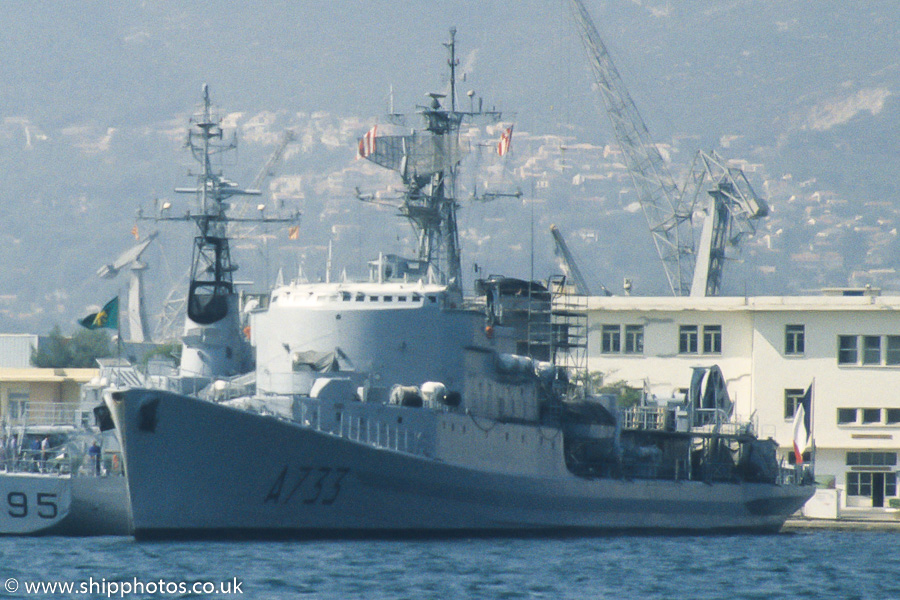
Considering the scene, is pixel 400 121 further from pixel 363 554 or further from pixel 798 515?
pixel 798 515

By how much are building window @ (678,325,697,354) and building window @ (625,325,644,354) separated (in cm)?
163

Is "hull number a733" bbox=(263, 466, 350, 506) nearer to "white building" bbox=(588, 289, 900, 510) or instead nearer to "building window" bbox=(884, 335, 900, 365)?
"white building" bbox=(588, 289, 900, 510)

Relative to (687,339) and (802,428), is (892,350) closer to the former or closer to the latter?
(687,339)

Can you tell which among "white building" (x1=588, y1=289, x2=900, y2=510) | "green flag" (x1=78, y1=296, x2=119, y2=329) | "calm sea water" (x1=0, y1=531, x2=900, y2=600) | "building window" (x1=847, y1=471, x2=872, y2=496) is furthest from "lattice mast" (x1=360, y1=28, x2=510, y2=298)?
"building window" (x1=847, y1=471, x2=872, y2=496)

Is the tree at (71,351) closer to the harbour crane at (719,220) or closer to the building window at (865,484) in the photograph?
the harbour crane at (719,220)

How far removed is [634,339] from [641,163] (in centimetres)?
3949

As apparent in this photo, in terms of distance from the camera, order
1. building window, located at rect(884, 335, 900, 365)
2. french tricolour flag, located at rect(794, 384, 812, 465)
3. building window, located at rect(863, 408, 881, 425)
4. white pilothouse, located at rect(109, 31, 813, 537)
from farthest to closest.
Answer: building window, located at rect(863, 408, 881, 425) < building window, located at rect(884, 335, 900, 365) < french tricolour flag, located at rect(794, 384, 812, 465) < white pilothouse, located at rect(109, 31, 813, 537)


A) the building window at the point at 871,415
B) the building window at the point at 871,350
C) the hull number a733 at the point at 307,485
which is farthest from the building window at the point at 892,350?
the hull number a733 at the point at 307,485

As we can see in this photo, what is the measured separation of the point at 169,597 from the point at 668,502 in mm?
21647

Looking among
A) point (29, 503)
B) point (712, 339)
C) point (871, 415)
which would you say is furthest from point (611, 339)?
point (29, 503)

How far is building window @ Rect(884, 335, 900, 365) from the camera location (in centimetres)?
6062

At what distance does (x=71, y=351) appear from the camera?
99250 millimetres

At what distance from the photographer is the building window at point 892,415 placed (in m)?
60.8

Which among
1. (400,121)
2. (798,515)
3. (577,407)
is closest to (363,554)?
(577,407)
